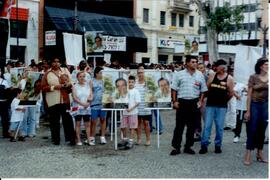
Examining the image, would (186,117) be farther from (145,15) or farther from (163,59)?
(163,59)

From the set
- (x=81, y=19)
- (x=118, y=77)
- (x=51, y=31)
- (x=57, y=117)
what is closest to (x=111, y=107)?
(x=118, y=77)

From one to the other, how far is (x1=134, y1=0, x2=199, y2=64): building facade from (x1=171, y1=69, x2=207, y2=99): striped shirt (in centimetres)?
3294

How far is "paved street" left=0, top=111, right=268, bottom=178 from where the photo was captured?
7.88 meters

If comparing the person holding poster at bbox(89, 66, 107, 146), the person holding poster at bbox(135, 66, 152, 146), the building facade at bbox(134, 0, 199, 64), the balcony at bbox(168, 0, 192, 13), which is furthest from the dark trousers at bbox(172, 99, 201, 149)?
the balcony at bbox(168, 0, 192, 13)

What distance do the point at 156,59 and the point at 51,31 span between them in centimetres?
1617

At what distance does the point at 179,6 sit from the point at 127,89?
40.0 m

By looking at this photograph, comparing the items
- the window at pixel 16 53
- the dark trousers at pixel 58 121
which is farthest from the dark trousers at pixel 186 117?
the window at pixel 16 53

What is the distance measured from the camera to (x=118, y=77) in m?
10.5

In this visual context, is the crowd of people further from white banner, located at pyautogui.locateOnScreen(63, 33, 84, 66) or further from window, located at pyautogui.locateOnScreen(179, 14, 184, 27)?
window, located at pyautogui.locateOnScreen(179, 14, 184, 27)

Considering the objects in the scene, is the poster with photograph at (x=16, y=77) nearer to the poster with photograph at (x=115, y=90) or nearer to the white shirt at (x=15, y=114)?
the white shirt at (x=15, y=114)

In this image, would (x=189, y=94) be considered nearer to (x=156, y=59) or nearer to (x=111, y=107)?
(x=111, y=107)

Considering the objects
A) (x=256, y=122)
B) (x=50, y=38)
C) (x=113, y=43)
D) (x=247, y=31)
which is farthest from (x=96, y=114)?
(x=247, y=31)

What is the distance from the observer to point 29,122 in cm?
1196

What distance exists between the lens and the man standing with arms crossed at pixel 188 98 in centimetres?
984
